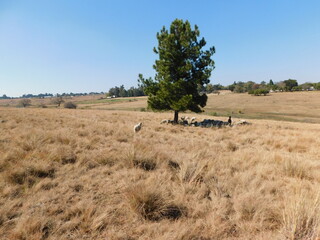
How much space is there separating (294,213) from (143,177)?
290 centimetres

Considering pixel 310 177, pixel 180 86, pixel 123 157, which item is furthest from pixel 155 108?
pixel 310 177

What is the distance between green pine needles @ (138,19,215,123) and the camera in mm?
15500

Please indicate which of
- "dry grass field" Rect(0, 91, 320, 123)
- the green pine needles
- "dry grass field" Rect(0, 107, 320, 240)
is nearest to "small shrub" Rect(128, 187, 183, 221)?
"dry grass field" Rect(0, 107, 320, 240)

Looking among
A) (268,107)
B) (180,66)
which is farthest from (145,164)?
(268,107)

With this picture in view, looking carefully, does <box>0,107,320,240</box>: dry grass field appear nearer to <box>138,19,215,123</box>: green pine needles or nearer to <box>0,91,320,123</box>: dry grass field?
<box>138,19,215,123</box>: green pine needles

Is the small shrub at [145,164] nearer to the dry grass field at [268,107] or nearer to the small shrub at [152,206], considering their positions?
the small shrub at [152,206]

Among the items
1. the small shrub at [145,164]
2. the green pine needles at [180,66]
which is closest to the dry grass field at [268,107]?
the green pine needles at [180,66]

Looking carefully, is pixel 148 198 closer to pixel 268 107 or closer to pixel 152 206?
pixel 152 206

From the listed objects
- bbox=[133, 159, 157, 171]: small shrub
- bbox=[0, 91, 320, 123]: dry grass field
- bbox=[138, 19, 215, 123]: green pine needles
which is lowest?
bbox=[0, 91, 320, 123]: dry grass field

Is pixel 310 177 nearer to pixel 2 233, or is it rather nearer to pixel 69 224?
pixel 69 224

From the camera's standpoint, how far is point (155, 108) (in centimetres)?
1762

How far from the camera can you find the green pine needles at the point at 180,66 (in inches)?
610

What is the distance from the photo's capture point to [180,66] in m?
16.4

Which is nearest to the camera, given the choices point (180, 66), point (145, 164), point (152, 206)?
point (152, 206)
